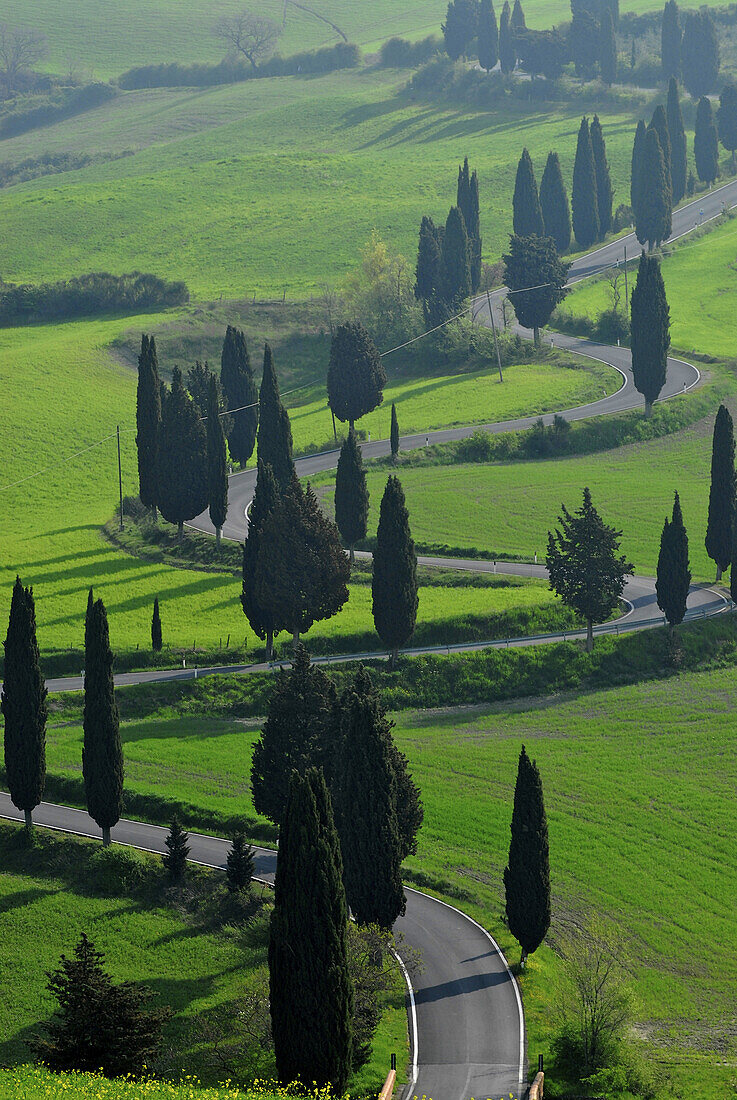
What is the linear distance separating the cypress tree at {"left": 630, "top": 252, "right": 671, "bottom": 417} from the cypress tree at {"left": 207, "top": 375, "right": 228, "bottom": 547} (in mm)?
41303

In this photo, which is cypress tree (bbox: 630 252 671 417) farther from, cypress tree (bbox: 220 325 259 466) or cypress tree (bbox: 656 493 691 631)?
cypress tree (bbox: 656 493 691 631)

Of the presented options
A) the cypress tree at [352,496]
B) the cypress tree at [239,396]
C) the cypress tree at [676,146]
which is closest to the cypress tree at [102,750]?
the cypress tree at [352,496]

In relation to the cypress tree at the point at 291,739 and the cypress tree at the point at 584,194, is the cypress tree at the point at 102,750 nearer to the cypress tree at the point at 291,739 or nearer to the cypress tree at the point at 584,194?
the cypress tree at the point at 291,739

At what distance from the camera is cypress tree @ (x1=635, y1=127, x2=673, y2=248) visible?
171125 millimetres

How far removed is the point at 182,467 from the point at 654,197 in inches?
3493

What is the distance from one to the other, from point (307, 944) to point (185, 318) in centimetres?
12573

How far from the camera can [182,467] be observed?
4144 inches

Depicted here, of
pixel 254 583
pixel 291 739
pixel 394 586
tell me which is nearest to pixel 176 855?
pixel 291 739

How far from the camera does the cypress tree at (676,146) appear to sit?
616 ft

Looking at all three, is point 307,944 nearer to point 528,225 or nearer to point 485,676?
point 485,676

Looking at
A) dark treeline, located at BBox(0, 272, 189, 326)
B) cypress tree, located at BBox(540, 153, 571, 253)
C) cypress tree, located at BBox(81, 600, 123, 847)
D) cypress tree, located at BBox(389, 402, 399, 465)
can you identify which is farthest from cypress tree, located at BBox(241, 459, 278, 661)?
cypress tree, located at BBox(540, 153, 571, 253)

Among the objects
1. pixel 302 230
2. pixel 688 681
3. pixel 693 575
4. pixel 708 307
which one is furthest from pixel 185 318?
pixel 688 681

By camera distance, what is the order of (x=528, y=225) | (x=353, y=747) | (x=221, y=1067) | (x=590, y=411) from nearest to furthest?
1. (x=221, y=1067)
2. (x=353, y=747)
3. (x=590, y=411)
4. (x=528, y=225)

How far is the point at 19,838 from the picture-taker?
6156cm
